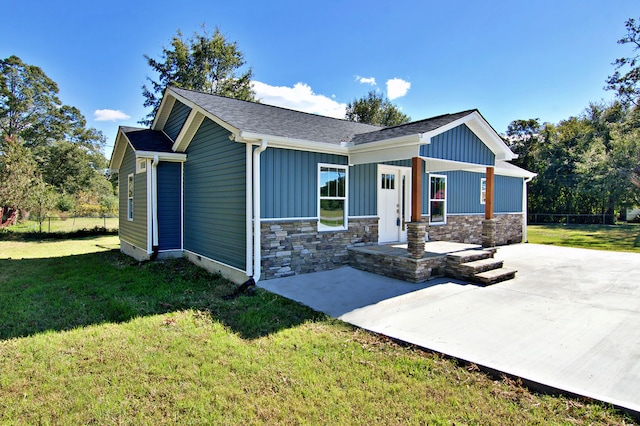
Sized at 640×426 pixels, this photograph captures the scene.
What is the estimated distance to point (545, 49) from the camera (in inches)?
503

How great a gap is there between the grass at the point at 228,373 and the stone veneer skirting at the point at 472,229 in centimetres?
695

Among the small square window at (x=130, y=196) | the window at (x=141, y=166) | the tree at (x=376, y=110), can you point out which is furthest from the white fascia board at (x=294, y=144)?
the tree at (x=376, y=110)

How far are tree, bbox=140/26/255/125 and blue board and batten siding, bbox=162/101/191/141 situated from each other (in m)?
13.9

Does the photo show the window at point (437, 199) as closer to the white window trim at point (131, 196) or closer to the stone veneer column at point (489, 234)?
the stone veneer column at point (489, 234)

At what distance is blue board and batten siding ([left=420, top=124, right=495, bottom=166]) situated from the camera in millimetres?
7254

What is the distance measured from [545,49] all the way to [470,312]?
12419 mm

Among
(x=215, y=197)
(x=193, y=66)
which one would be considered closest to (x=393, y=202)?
(x=215, y=197)

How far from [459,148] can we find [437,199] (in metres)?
3.12

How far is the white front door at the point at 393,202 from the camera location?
8.95 m

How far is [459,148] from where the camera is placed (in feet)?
26.0

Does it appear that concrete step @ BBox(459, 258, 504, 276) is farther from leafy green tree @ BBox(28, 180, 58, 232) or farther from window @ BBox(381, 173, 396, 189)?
leafy green tree @ BBox(28, 180, 58, 232)

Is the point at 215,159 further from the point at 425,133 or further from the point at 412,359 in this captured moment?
the point at 412,359

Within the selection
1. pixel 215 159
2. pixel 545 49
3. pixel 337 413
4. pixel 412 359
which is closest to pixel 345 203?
pixel 215 159

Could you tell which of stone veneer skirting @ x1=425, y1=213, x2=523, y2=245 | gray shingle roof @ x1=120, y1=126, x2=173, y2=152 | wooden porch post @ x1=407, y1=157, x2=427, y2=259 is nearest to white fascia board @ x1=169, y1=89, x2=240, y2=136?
gray shingle roof @ x1=120, y1=126, x2=173, y2=152
